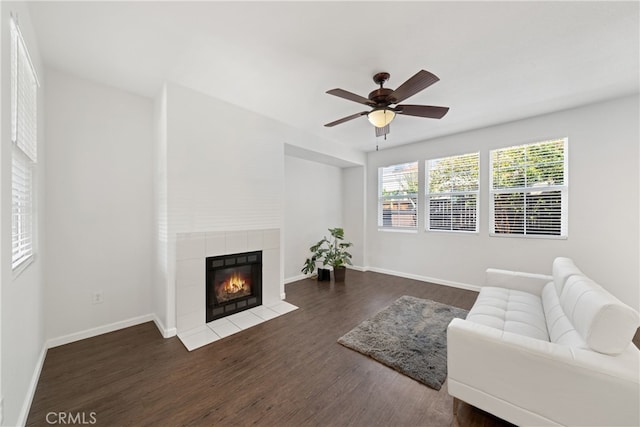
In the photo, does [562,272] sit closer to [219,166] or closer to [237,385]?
[237,385]

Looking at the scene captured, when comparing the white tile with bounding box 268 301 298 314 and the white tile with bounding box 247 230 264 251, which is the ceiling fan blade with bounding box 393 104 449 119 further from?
the white tile with bounding box 268 301 298 314

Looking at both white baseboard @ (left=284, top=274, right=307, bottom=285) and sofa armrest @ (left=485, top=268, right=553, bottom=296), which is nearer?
sofa armrest @ (left=485, top=268, right=553, bottom=296)

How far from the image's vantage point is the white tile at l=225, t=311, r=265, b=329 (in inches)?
115

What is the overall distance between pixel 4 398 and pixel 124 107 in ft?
9.24

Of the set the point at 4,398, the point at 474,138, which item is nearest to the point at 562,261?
the point at 474,138

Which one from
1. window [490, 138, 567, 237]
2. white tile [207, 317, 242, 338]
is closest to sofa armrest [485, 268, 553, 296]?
window [490, 138, 567, 237]

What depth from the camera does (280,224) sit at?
12.2 feet

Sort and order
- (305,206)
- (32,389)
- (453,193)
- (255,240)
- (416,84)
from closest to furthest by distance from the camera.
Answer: (32,389)
(416,84)
(255,240)
(453,193)
(305,206)

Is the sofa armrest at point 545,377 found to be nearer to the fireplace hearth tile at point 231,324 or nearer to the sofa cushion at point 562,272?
the sofa cushion at point 562,272

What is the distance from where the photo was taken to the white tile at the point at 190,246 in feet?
8.85

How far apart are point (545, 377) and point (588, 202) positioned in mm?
3199

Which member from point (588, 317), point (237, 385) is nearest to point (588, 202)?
point (588, 317)

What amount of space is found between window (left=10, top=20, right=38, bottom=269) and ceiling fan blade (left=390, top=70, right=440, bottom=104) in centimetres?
265

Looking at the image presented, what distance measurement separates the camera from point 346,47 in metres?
2.07
